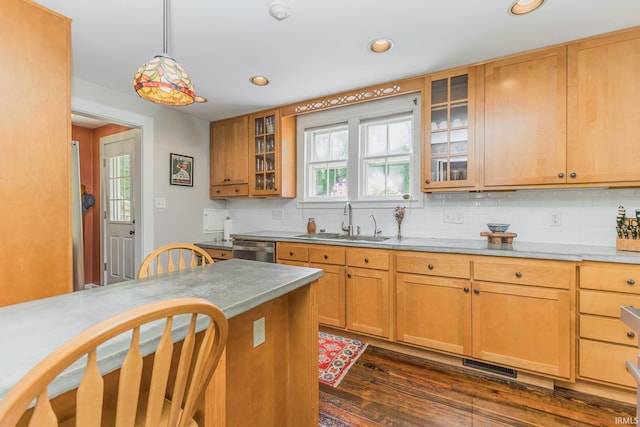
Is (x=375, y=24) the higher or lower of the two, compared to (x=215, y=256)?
higher

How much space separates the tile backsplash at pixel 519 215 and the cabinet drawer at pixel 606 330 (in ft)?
2.34

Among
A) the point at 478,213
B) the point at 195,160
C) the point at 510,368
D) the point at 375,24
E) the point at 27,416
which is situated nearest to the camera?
the point at 27,416

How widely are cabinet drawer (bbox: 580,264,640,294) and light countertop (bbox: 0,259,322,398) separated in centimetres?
176

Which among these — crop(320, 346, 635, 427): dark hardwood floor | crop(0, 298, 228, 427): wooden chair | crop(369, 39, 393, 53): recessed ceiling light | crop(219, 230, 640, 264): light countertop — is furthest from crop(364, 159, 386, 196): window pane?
crop(0, 298, 228, 427): wooden chair

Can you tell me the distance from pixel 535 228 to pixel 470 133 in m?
0.97

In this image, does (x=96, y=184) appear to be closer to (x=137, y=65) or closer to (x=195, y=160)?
(x=195, y=160)

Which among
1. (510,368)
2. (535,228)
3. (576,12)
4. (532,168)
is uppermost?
(576,12)

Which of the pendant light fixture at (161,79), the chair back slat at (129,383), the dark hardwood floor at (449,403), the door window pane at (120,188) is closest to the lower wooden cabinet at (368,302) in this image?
the dark hardwood floor at (449,403)

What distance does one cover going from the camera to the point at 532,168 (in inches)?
88.0

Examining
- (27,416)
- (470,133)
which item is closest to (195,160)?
(470,133)

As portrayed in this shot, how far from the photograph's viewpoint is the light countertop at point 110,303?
2.16 feet

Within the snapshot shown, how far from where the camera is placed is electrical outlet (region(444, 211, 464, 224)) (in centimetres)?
274

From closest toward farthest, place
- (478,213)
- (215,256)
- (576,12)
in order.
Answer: (576,12) < (478,213) < (215,256)

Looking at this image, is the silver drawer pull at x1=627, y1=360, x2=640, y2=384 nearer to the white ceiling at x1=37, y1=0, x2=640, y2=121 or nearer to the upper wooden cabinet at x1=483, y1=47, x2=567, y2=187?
the upper wooden cabinet at x1=483, y1=47, x2=567, y2=187
